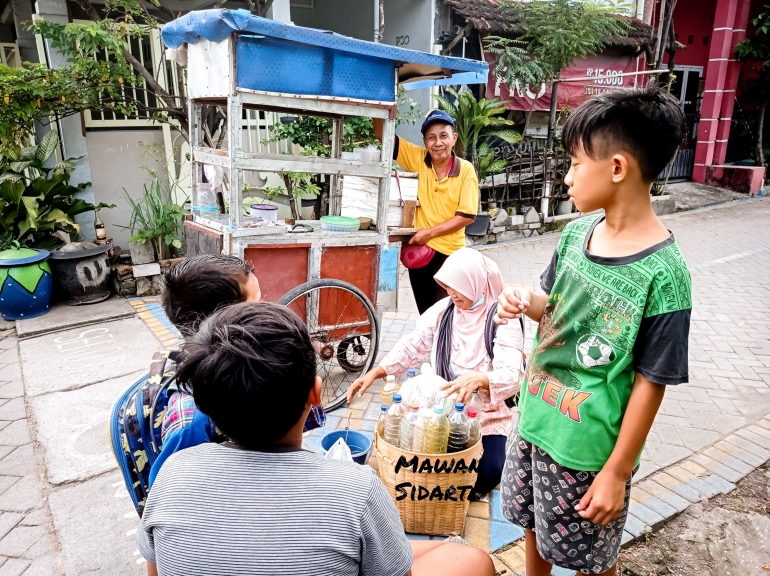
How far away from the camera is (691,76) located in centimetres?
1385

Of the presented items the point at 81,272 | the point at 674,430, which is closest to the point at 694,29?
the point at 674,430

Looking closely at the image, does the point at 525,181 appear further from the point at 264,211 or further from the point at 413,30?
the point at 264,211

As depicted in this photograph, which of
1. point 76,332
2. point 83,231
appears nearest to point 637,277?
point 76,332

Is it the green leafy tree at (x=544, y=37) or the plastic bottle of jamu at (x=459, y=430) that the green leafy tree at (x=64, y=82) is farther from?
the green leafy tree at (x=544, y=37)

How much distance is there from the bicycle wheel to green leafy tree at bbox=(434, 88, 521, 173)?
18.3ft

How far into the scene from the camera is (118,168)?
7008 millimetres

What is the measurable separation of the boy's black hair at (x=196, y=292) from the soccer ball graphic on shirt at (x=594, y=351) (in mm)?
1082

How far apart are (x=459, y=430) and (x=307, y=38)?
2.23 m

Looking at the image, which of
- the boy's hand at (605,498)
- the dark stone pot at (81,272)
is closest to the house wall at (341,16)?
the dark stone pot at (81,272)

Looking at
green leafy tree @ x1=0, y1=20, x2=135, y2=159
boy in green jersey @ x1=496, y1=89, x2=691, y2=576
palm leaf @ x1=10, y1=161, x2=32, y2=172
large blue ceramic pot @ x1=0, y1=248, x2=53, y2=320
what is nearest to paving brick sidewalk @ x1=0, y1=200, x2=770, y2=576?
large blue ceramic pot @ x1=0, y1=248, x2=53, y2=320

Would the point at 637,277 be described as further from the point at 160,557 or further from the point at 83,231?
the point at 83,231

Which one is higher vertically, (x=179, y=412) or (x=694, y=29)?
(x=694, y=29)

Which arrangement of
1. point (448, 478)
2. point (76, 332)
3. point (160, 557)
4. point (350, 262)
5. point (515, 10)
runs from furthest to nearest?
point (515, 10)
point (76, 332)
point (350, 262)
point (448, 478)
point (160, 557)

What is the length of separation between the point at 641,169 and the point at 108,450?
127 inches
